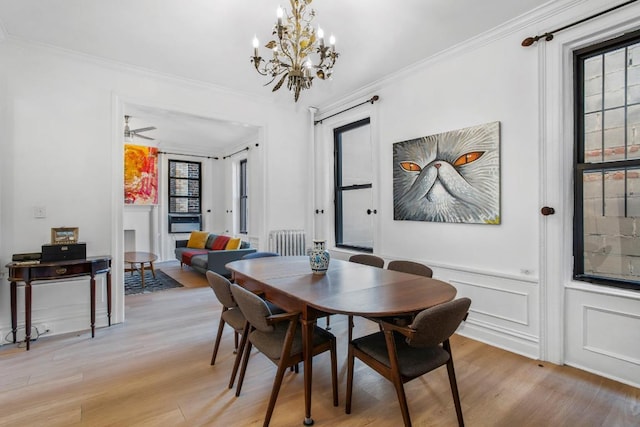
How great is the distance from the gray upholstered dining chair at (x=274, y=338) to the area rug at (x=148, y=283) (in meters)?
3.39

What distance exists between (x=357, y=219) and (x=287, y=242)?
1.11m

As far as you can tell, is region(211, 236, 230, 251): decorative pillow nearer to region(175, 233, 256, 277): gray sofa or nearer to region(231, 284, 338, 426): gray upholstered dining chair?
region(175, 233, 256, 277): gray sofa

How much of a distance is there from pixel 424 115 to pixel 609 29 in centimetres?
151

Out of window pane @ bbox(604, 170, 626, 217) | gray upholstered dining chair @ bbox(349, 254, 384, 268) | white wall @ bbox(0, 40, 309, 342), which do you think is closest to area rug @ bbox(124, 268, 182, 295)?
white wall @ bbox(0, 40, 309, 342)

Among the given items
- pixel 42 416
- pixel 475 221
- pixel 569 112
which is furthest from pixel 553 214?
pixel 42 416

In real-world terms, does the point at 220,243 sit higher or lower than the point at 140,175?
lower

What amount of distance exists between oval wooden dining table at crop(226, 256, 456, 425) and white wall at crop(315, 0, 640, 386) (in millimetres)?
1065

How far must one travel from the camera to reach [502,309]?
9.21ft

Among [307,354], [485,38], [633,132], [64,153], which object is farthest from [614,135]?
[64,153]

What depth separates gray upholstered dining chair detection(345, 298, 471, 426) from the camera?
1.53 meters

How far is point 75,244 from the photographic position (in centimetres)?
301

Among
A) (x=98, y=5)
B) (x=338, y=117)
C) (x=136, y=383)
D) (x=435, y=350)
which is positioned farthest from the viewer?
(x=338, y=117)

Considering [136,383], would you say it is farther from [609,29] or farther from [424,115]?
[609,29]

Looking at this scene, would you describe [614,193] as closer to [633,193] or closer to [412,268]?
[633,193]
